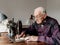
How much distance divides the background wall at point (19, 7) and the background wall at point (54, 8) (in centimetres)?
27

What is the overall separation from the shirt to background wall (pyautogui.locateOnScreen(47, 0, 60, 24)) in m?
2.51

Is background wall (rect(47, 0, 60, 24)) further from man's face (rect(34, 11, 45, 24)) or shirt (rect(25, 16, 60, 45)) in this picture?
man's face (rect(34, 11, 45, 24))

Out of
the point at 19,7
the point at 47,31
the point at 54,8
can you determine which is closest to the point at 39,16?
the point at 47,31

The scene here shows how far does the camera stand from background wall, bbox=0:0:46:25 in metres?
5.65

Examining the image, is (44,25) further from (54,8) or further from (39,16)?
(54,8)

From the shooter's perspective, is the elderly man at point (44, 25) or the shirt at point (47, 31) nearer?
the shirt at point (47, 31)

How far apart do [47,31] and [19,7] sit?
3.28 metres

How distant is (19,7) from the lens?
5.82 m

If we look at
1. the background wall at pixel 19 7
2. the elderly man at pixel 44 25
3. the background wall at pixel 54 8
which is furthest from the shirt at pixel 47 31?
the background wall at pixel 19 7

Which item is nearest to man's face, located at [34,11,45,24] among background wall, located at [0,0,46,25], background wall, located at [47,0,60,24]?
background wall, located at [47,0,60,24]

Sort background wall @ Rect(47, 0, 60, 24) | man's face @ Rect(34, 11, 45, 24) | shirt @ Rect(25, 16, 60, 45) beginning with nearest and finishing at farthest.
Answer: shirt @ Rect(25, 16, 60, 45) < man's face @ Rect(34, 11, 45, 24) < background wall @ Rect(47, 0, 60, 24)

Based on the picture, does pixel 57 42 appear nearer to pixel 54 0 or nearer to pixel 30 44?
pixel 30 44

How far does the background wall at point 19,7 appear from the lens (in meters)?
5.65

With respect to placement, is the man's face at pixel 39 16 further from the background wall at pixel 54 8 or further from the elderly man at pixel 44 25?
the background wall at pixel 54 8
